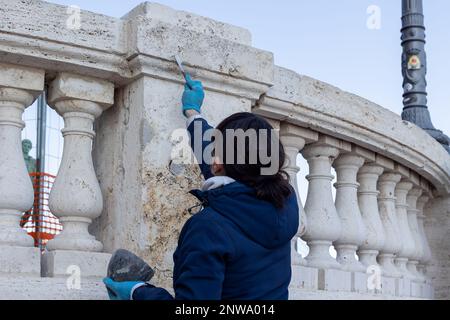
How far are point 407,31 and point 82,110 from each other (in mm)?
4714

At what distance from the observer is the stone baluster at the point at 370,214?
4.53 metres

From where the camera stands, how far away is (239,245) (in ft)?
8.22

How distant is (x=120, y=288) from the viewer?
2.67m

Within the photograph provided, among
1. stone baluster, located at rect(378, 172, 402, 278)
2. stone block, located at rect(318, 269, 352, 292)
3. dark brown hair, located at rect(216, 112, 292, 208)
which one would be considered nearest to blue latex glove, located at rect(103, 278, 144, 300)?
dark brown hair, located at rect(216, 112, 292, 208)

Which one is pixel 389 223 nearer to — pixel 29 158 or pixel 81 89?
pixel 81 89

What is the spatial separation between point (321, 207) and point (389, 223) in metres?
0.83

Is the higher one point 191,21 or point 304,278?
point 191,21

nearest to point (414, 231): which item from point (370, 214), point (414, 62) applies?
point (370, 214)

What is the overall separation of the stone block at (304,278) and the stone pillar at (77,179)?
1081 mm

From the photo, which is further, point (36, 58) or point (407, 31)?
point (407, 31)
